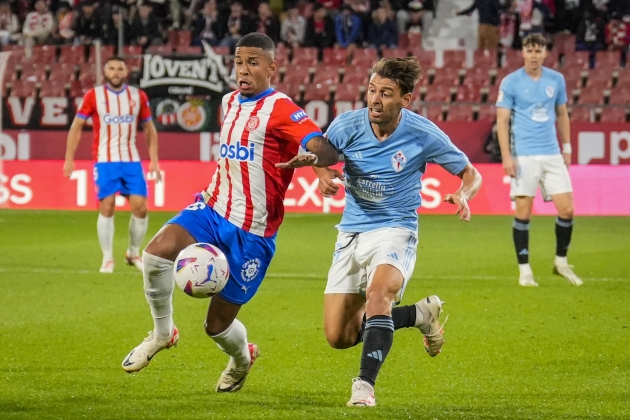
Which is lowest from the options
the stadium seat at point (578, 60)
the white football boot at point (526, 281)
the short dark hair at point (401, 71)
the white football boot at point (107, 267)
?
the white football boot at point (107, 267)

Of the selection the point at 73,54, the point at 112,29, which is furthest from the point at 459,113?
the point at 73,54

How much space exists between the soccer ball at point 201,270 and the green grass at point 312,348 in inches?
21.6

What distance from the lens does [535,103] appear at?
9805mm

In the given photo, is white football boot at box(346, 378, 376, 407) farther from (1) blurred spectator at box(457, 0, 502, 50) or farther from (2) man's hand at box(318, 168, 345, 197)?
(1) blurred spectator at box(457, 0, 502, 50)

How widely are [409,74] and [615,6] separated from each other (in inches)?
654

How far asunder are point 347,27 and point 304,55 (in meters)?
0.97

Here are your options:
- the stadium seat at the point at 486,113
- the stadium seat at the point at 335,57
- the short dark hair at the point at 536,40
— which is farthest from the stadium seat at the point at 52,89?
the short dark hair at the point at 536,40

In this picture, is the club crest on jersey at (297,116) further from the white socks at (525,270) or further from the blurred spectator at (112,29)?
the blurred spectator at (112,29)

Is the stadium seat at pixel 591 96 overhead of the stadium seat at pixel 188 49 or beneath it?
beneath

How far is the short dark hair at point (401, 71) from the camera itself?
5395 millimetres

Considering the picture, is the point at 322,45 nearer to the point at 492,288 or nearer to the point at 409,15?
the point at 409,15

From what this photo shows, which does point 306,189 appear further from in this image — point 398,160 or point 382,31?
point 398,160

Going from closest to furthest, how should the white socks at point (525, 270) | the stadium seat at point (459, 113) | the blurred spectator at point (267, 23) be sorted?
the white socks at point (525, 270), the stadium seat at point (459, 113), the blurred spectator at point (267, 23)

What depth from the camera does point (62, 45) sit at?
1936cm
